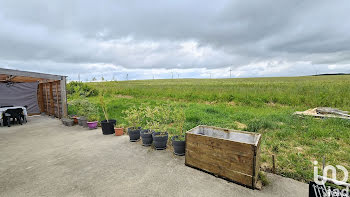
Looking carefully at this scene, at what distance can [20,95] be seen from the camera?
10703 mm

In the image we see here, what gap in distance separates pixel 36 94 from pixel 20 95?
2.60 feet

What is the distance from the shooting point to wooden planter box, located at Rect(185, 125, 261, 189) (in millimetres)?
2645

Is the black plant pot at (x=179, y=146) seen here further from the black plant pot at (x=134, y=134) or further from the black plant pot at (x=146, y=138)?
the black plant pot at (x=134, y=134)

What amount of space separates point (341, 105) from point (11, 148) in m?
14.5

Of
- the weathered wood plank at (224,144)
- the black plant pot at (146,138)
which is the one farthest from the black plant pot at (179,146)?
the black plant pot at (146,138)

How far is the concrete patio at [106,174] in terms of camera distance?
2.66m

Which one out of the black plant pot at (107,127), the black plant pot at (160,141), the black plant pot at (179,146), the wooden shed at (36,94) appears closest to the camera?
the black plant pot at (179,146)

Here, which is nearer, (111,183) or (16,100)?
(111,183)

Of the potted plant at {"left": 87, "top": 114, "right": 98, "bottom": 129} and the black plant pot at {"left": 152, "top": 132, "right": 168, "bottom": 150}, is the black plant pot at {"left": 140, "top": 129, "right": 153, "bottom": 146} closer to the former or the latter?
the black plant pot at {"left": 152, "top": 132, "right": 168, "bottom": 150}

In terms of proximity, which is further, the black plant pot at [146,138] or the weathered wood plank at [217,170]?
the black plant pot at [146,138]

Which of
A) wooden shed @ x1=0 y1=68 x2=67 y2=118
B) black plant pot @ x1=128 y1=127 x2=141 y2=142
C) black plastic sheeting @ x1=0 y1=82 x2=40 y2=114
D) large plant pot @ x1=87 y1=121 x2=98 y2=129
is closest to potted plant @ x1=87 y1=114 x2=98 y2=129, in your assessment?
large plant pot @ x1=87 y1=121 x2=98 y2=129

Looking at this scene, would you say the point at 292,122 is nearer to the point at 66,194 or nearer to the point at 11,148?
the point at 66,194

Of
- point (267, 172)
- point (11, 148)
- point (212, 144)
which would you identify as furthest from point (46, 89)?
point (267, 172)

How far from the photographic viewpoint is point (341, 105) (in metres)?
9.13
